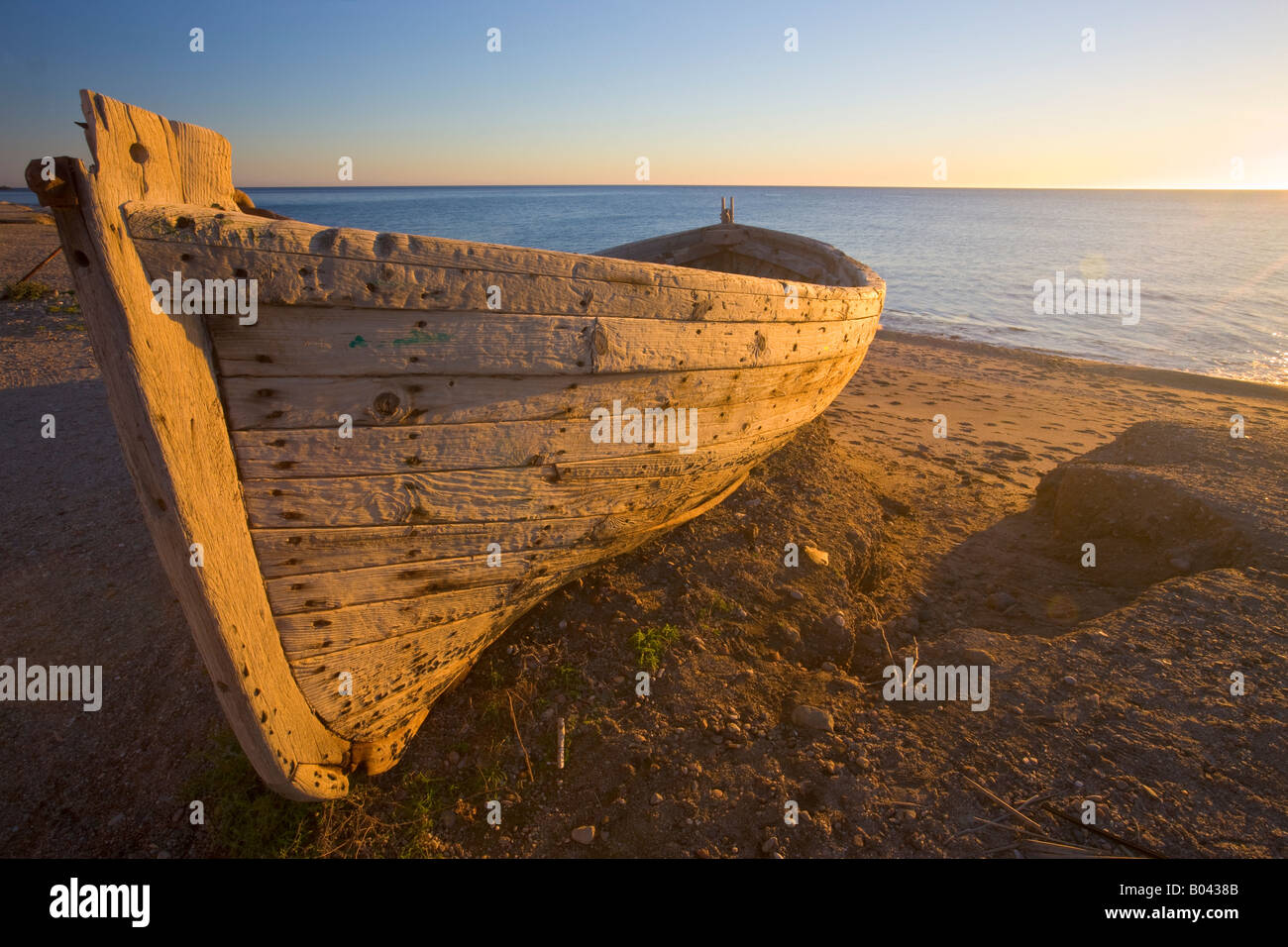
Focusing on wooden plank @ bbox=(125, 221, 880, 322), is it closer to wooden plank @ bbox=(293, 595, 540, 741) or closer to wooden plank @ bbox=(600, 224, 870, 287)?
wooden plank @ bbox=(293, 595, 540, 741)

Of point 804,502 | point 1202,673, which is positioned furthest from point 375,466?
point 1202,673

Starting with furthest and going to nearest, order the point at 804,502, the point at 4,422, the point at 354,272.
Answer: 1. the point at 4,422
2. the point at 804,502
3. the point at 354,272

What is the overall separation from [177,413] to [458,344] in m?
0.85

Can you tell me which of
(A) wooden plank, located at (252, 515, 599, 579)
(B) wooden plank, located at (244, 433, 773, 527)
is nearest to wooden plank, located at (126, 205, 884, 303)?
(B) wooden plank, located at (244, 433, 773, 527)

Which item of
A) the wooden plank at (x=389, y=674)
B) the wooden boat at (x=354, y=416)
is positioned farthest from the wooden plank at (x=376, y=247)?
the wooden plank at (x=389, y=674)

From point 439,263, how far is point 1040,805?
309 centimetres

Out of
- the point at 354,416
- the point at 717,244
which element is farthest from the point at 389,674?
the point at 717,244

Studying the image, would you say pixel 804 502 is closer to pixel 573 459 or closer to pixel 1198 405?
pixel 573 459

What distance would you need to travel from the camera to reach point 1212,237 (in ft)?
161

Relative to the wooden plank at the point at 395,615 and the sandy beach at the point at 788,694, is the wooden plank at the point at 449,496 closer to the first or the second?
the wooden plank at the point at 395,615

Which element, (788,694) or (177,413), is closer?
(177,413)

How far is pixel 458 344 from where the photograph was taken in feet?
7.16

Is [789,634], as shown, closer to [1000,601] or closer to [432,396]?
[1000,601]

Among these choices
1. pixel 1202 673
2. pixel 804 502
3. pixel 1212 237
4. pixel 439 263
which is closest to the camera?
pixel 439 263
